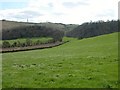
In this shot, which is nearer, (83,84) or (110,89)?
(110,89)

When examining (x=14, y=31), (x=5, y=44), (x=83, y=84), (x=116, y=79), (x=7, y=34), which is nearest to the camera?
(x=83, y=84)

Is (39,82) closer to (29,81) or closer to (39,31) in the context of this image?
(29,81)

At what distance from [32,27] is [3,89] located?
588 ft

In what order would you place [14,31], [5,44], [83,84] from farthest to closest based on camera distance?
[14,31], [5,44], [83,84]

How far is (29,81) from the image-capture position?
1733 cm

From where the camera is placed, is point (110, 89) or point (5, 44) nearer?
point (110, 89)

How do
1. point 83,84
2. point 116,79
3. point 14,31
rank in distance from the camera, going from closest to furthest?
point 83,84
point 116,79
point 14,31

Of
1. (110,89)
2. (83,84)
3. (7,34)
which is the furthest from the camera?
(7,34)

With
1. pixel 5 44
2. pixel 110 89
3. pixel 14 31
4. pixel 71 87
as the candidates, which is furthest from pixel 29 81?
pixel 14 31

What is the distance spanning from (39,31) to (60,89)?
592 ft

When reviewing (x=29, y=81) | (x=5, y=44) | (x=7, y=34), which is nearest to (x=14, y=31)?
(x=7, y=34)

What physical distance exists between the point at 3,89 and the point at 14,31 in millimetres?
171122

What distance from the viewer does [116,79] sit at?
56.5 feet

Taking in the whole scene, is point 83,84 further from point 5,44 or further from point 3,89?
point 5,44
